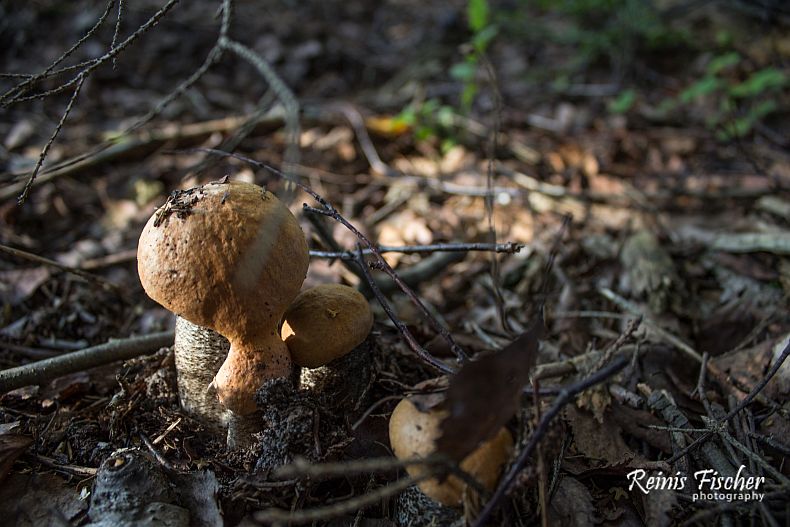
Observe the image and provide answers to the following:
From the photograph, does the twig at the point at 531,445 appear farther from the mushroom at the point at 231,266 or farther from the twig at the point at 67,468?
the twig at the point at 67,468

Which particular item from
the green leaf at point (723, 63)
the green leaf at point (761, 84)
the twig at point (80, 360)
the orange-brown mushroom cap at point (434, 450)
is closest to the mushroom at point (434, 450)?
the orange-brown mushroom cap at point (434, 450)

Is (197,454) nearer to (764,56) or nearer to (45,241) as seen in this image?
(45,241)

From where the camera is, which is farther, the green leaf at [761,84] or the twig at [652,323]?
the green leaf at [761,84]

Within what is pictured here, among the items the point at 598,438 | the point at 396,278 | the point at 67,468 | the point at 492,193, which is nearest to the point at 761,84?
the point at 492,193

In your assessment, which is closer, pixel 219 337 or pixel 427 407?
pixel 427 407

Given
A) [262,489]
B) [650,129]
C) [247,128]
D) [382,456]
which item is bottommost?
[650,129]

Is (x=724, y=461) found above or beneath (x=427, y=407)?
beneath

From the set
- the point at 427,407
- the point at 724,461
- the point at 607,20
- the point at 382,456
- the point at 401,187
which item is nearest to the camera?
the point at 427,407

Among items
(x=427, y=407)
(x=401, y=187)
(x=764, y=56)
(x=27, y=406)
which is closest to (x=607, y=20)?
(x=764, y=56)
